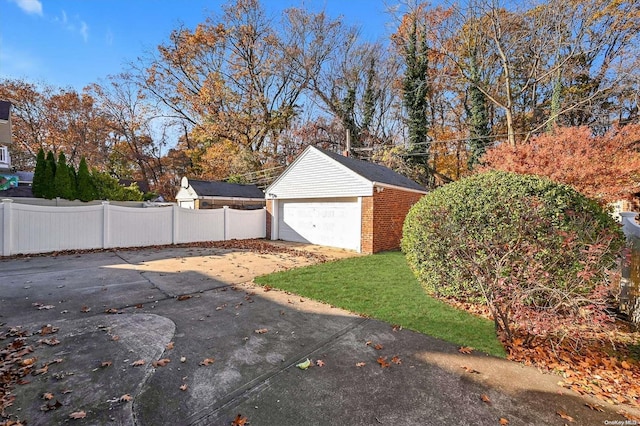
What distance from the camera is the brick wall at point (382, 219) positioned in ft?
33.9

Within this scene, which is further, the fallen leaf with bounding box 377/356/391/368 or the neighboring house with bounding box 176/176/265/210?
the neighboring house with bounding box 176/176/265/210

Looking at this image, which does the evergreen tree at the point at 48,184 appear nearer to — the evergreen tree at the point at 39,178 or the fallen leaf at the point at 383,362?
the evergreen tree at the point at 39,178

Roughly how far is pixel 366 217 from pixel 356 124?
14.6m

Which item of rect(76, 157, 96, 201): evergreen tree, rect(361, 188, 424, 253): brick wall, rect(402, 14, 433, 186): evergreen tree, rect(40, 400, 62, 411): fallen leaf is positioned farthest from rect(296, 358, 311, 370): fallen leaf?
rect(402, 14, 433, 186): evergreen tree

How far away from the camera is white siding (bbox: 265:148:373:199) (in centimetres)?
1067

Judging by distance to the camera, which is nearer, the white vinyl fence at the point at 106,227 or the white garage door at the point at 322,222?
the white vinyl fence at the point at 106,227

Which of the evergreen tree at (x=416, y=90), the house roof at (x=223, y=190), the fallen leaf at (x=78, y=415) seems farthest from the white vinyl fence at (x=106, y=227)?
the evergreen tree at (x=416, y=90)

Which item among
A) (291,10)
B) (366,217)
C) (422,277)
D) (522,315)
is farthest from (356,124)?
(522,315)

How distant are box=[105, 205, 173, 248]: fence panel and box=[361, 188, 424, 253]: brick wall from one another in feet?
25.1

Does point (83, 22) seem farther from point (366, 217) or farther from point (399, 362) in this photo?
point (399, 362)

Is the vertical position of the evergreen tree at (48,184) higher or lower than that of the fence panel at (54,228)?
higher

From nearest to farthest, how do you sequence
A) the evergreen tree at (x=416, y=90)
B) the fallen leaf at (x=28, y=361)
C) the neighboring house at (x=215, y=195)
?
the fallen leaf at (x=28, y=361) < the neighboring house at (x=215, y=195) < the evergreen tree at (x=416, y=90)

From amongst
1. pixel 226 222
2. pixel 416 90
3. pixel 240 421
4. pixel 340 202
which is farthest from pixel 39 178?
pixel 416 90

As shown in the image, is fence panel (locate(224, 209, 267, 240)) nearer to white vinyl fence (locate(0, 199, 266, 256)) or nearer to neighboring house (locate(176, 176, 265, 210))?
white vinyl fence (locate(0, 199, 266, 256))
